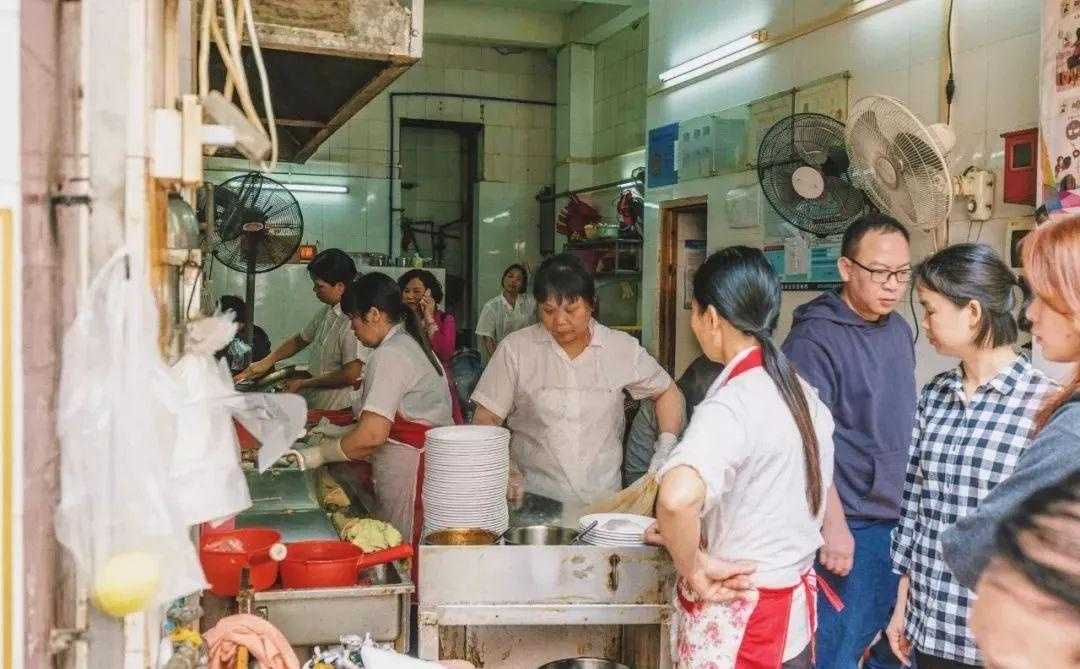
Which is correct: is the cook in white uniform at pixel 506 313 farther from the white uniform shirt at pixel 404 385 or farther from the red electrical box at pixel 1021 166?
the red electrical box at pixel 1021 166

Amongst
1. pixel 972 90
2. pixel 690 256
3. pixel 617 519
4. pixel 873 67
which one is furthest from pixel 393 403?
pixel 690 256

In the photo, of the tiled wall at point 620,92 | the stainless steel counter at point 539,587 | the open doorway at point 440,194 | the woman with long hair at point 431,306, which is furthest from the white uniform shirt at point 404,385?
the open doorway at point 440,194

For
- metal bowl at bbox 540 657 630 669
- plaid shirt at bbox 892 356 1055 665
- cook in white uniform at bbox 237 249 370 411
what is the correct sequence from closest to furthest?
plaid shirt at bbox 892 356 1055 665
metal bowl at bbox 540 657 630 669
cook in white uniform at bbox 237 249 370 411

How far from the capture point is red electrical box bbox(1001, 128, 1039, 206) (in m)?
3.85

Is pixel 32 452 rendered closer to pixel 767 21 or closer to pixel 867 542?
pixel 867 542

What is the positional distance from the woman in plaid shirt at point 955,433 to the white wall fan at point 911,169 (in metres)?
1.43

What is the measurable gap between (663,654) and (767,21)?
4.41 metres

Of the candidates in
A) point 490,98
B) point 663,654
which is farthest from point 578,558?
point 490,98

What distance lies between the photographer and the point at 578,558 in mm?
2852

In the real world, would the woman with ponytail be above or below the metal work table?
above

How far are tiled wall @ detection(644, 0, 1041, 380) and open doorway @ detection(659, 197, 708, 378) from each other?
0.34 feet

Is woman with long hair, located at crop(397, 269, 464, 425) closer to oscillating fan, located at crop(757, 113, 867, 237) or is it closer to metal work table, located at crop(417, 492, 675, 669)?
oscillating fan, located at crop(757, 113, 867, 237)

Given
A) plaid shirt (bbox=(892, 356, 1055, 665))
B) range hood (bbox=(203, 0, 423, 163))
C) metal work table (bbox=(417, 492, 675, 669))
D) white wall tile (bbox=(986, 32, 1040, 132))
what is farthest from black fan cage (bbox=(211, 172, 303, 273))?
plaid shirt (bbox=(892, 356, 1055, 665))

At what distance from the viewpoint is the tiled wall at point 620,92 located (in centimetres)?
925
